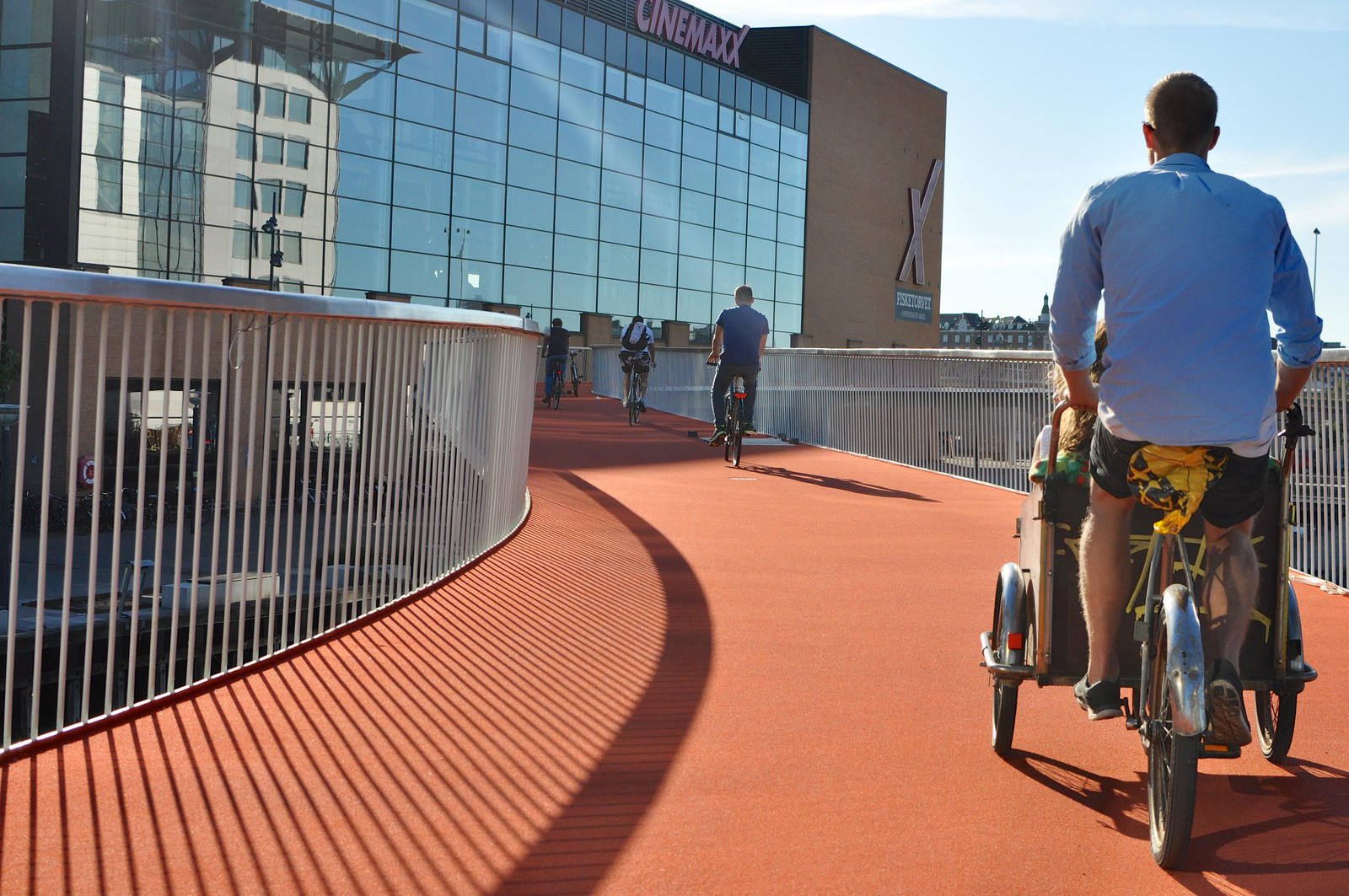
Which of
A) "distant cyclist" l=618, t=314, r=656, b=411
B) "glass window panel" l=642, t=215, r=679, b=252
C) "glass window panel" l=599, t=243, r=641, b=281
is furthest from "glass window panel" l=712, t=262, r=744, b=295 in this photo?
"distant cyclist" l=618, t=314, r=656, b=411

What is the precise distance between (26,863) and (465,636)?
2.88 metres

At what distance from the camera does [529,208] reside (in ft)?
161

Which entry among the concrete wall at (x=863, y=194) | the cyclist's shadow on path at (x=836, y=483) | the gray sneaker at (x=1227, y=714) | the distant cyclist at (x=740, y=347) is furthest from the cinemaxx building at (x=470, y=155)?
the gray sneaker at (x=1227, y=714)

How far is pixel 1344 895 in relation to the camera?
325 centimetres

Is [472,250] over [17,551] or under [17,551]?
over

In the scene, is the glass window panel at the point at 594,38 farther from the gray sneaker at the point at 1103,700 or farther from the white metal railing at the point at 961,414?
the gray sneaker at the point at 1103,700

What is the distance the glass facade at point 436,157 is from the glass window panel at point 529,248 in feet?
0.25

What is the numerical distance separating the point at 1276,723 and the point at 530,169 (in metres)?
46.5

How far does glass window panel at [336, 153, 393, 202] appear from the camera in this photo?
1628 inches

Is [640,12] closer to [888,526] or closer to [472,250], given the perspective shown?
[472,250]

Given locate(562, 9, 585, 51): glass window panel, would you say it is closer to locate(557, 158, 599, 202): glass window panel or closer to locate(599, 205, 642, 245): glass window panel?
locate(557, 158, 599, 202): glass window panel

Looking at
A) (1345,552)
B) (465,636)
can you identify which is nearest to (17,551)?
(465,636)

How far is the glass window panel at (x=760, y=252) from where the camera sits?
6109 cm

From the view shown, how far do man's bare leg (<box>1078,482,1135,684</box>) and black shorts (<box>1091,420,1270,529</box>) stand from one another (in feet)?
0.25
